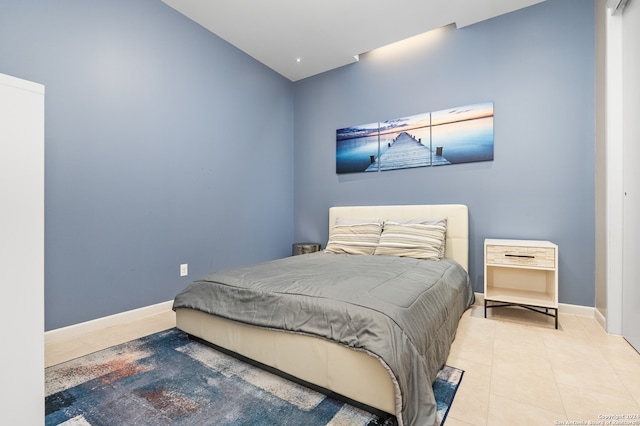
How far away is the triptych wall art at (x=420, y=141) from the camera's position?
9.46ft

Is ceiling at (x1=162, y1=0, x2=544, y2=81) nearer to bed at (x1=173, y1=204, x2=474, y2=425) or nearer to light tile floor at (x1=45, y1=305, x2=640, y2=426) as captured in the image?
bed at (x1=173, y1=204, x2=474, y2=425)

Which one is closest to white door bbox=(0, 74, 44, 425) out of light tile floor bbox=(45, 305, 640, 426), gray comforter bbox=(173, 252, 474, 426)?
gray comforter bbox=(173, 252, 474, 426)

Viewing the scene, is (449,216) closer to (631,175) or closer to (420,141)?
(420,141)

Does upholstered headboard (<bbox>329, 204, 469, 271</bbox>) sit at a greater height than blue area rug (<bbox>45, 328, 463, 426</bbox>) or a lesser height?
greater

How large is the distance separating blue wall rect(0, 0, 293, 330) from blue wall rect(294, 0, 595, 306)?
63.7 inches

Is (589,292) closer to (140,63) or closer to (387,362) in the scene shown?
(387,362)

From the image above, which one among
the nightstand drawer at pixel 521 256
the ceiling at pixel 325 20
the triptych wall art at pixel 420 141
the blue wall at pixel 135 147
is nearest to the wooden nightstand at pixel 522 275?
the nightstand drawer at pixel 521 256

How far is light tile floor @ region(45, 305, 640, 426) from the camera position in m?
1.29

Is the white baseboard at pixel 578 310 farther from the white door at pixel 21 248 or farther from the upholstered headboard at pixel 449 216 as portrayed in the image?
the white door at pixel 21 248

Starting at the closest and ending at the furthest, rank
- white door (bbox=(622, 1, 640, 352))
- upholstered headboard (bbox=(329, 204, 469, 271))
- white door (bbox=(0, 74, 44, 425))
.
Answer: white door (bbox=(0, 74, 44, 425)) → white door (bbox=(622, 1, 640, 352)) → upholstered headboard (bbox=(329, 204, 469, 271))

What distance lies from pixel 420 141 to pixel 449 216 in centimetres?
91

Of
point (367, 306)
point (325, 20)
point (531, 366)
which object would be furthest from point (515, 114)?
point (367, 306)

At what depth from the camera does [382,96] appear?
11.4 ft

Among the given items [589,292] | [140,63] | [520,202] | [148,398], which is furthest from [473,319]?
[140,63]
